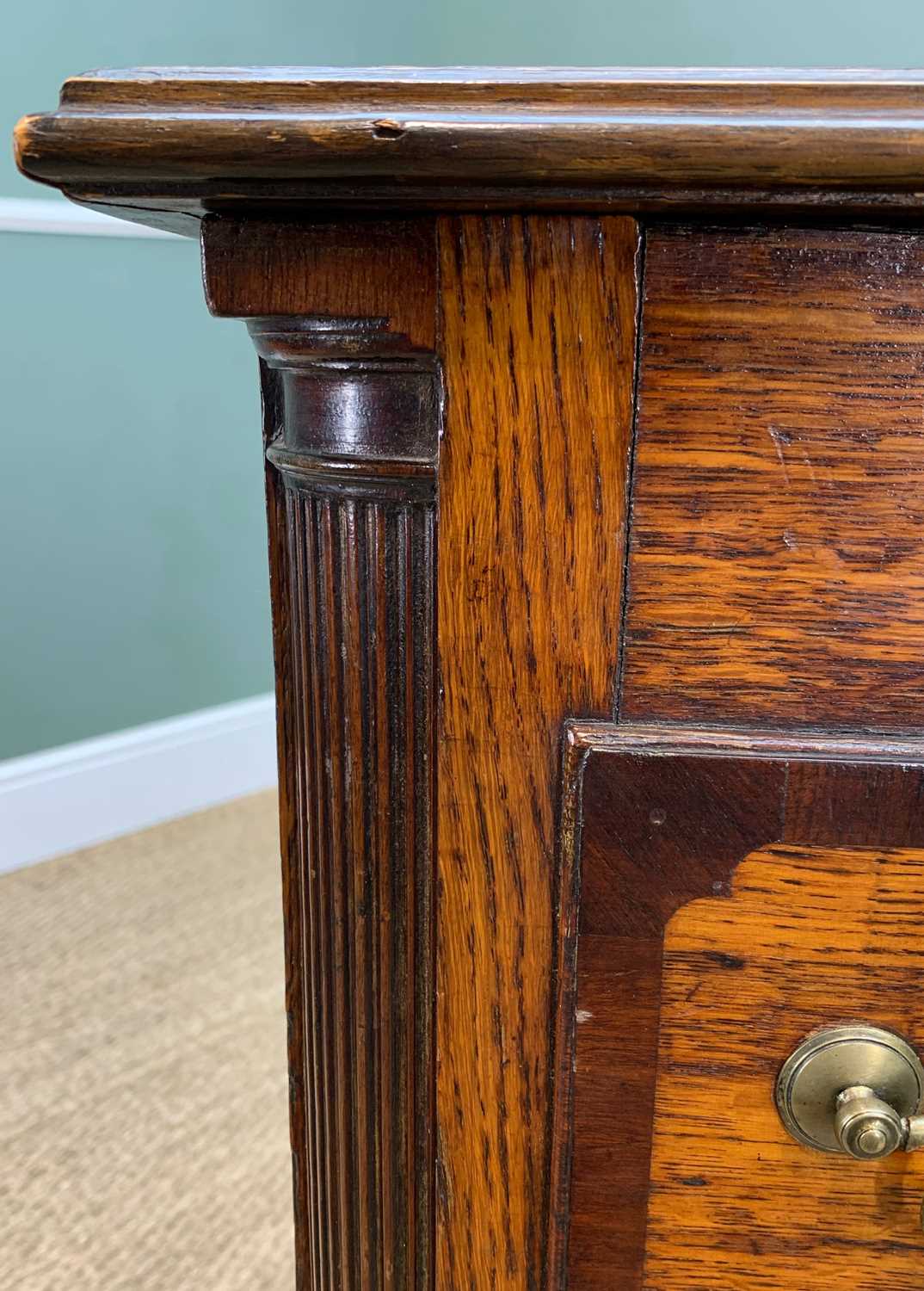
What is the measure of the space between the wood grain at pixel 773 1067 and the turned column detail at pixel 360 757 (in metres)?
0.09

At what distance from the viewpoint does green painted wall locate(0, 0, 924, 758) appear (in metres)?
1.63

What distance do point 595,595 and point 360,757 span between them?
11cm

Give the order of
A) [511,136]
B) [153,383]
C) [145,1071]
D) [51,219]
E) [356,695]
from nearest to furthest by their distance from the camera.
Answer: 1. [511,136]
2. [356,695]
3. [145,1071]
4. [51,219]
5. [153,383]

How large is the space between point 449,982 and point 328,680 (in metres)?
0.11

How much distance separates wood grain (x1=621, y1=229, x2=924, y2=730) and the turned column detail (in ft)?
0.24

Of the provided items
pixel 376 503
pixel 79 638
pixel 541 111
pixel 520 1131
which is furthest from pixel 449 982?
pixel 79 638

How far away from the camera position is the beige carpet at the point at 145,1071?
3.44ft

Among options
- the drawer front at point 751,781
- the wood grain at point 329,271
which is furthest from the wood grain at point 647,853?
the wood grain at point 329,271

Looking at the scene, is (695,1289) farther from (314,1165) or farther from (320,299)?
(320,299)

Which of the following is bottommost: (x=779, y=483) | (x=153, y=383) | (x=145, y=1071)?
(x=145, y=1071)

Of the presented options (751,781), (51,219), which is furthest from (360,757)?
(51,219)

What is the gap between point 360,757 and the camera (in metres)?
0.40

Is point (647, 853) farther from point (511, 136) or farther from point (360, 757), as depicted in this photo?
point (511, 136)

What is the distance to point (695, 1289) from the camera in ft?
1.33
